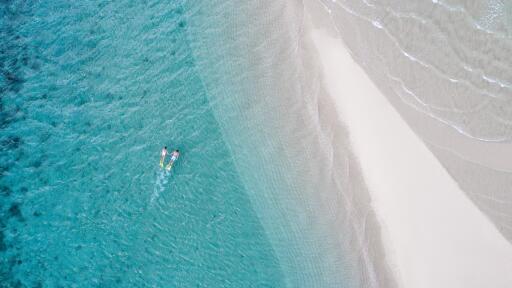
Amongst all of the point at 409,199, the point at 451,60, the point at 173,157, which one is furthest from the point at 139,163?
the point at 451,60

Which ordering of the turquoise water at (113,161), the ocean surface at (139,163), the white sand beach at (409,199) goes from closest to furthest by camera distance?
the white sand beach at (409,199) → the ocean surface at (139,163) → the turquoise water at (113,161)

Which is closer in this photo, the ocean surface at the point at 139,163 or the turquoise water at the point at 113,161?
the ocean surface at the point at 139,163

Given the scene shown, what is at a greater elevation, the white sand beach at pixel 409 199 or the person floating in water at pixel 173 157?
the white sand beach at pixel 409 199

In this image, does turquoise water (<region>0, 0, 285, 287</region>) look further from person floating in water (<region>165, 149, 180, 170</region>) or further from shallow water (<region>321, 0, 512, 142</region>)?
shallow water (<region>321, 0, 512, 142</region>)

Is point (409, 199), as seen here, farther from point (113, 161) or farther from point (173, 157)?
point (113, 161)

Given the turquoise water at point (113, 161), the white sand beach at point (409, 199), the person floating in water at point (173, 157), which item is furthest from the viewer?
the person floating in water at point (173, 157)

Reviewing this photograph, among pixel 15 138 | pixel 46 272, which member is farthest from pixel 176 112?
pixel 46 272

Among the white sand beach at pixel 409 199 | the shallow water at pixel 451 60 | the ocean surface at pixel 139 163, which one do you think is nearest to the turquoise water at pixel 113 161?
the ocean surface at pixel 139 163

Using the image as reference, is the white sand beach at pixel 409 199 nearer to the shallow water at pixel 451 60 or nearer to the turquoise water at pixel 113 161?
the shallow water at pixel 451 60
